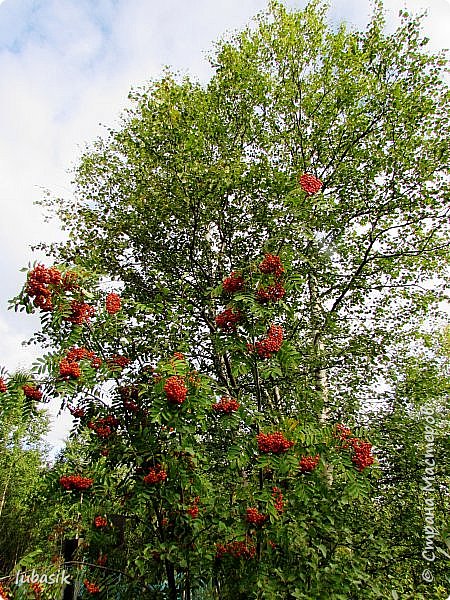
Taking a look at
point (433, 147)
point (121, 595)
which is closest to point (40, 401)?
point (121, 595)

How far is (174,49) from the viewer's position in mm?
5316

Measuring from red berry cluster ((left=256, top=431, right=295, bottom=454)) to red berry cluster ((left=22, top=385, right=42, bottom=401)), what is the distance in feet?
3.78

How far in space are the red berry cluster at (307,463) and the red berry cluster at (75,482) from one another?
3.82 feet

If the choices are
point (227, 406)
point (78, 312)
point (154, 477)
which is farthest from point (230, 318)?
point (154, 477)

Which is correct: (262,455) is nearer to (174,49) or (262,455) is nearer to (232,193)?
(232,193)

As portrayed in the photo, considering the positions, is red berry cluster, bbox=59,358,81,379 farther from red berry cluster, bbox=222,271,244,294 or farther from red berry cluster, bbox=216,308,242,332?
red berry cluster, bbox=222,271,244,294

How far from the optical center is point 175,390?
2.27m

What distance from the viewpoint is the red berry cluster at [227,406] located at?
2594mm

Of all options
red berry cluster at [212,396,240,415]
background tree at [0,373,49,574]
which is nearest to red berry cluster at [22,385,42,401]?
red berry cluster at [212,396,240,415]

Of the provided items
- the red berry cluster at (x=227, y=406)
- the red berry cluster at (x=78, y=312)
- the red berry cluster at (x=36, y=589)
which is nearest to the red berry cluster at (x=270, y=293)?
the red berry cluster at (x=227, y=406)

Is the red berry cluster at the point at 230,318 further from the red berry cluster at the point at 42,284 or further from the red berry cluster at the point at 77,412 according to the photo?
the red berry cluster at the point at 77,412

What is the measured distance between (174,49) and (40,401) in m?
4.35

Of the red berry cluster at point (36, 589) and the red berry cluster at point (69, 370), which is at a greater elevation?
the red berry cluster at point (69, 370)

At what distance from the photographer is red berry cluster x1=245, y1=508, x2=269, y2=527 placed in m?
2.51
